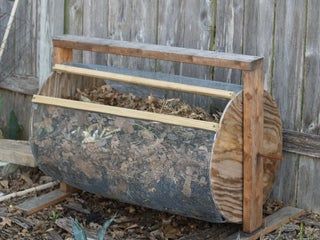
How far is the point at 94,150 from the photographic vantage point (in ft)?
14.6

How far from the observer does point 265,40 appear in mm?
4590

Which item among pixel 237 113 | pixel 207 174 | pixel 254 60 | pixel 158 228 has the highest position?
pixel 254 60

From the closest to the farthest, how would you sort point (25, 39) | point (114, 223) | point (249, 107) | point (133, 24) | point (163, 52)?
point (249, 107) < point (163, 52) < point (114, 223) < point (133, 24) < point (25, 39)

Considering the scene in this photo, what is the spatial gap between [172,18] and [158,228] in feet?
3.91

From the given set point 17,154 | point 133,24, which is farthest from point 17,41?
point 133,24

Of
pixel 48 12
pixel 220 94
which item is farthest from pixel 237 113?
pixel 48 12

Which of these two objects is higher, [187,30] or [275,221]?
[187,30]

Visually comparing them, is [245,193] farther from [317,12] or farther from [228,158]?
[317,12]

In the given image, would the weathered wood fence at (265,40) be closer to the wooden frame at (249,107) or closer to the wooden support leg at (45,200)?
the wooden frame at (249,107)

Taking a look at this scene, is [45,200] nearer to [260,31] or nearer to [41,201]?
[41,201]

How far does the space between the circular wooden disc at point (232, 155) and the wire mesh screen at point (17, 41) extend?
2026mm

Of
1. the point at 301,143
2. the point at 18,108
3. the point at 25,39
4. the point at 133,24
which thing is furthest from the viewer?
the point at 18,108

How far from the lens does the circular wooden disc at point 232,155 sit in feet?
13.4

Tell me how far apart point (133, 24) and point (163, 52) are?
782 millimetres
